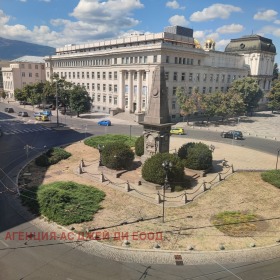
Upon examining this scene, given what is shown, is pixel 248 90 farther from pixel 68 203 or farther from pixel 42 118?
pixel 68 203

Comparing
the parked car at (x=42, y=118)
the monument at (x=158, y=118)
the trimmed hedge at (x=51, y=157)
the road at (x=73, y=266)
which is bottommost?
the road at (x=73, y=266)

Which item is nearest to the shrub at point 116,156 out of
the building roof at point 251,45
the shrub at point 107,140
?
the shrub at point 107,140

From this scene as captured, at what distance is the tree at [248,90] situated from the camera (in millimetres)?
72625

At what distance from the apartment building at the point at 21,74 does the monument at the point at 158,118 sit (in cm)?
8907

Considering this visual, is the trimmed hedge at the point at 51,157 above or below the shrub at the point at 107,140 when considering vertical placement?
below

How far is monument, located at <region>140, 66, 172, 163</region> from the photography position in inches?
1027

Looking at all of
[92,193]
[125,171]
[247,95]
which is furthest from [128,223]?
[247,95]

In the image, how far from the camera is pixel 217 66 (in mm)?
77688

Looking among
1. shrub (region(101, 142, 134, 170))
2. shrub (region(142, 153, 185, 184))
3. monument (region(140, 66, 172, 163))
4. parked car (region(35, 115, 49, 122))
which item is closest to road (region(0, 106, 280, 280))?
shrub (region(142, 153, 185, 184))

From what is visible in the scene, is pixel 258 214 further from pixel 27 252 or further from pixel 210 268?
pixel 27 252

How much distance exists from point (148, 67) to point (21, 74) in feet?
208

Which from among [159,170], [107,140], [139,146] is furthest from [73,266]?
[107,140]

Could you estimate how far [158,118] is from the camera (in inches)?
1040

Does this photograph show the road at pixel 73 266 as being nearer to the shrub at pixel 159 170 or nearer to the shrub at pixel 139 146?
the shrub at pixel 159 170
